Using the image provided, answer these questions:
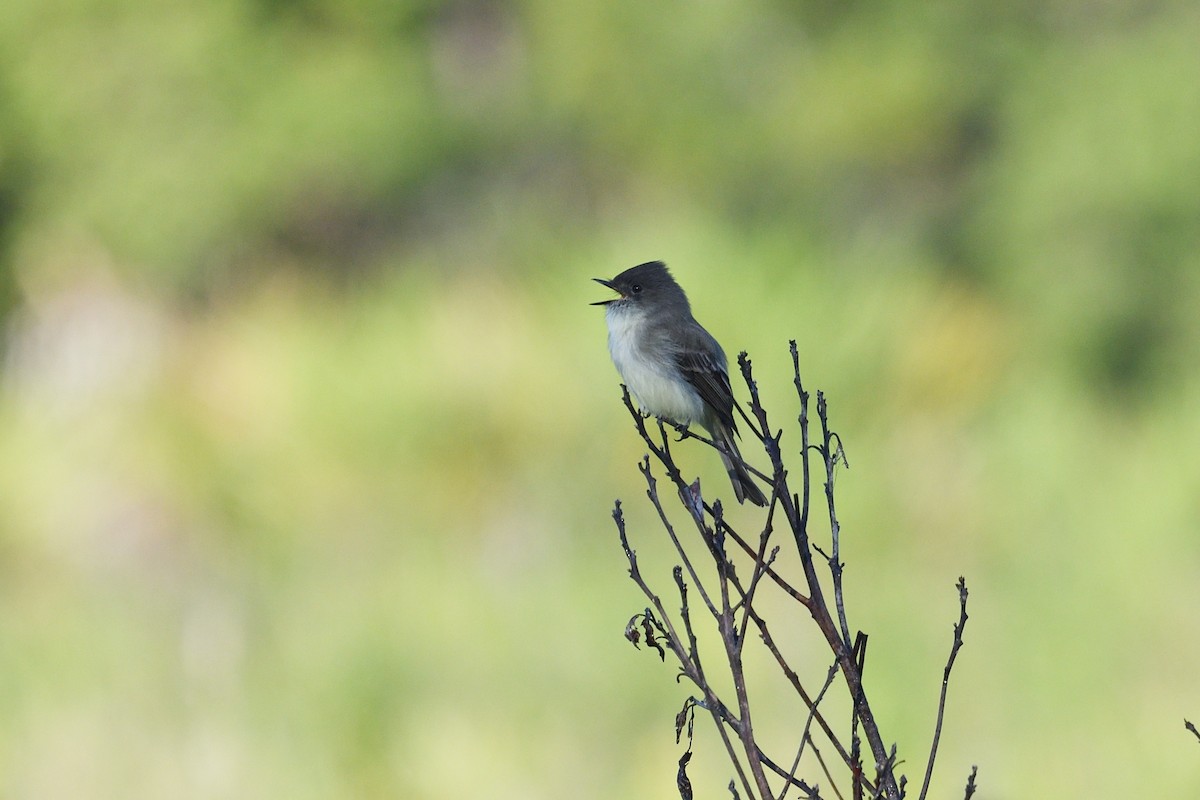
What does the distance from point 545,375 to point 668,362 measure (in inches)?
58.0

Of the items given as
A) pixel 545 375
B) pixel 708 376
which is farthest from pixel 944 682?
pixel 545 375

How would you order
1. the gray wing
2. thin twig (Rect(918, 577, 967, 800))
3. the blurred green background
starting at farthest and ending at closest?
the blurred green background, the gray wing, thin twig (Rect(918, 577, 967, 800))

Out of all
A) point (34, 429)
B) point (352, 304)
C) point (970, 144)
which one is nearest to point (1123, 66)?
point (970, 144)

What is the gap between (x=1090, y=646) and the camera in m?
2.81

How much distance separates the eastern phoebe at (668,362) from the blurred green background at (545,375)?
794 millimetres

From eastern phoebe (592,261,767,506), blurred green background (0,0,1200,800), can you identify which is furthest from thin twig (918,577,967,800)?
blurred green background (0,0,1200,800)

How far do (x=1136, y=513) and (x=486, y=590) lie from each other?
5.09ft

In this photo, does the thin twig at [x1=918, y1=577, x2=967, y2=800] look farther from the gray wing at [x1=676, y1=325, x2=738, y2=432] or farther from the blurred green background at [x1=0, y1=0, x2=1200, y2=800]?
the blurred green background at [x1=0, y1=0, x2=1200, y2=800]

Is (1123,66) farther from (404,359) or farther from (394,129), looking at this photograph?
(404,359)

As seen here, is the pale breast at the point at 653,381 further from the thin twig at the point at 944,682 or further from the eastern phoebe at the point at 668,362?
the thin twig at the point at 944,682

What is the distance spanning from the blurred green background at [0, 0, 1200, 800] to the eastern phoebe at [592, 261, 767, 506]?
794 millimetres

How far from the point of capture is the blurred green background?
104 inches

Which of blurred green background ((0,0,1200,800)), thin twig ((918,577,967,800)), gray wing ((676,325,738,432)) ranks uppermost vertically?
blurred green background ((0,0,1200,800))

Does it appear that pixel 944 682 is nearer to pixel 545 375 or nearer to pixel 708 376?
pixel 708 376
